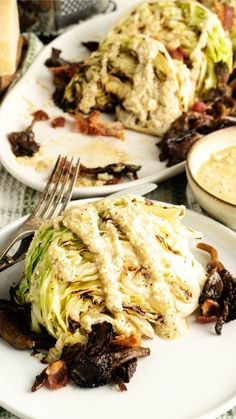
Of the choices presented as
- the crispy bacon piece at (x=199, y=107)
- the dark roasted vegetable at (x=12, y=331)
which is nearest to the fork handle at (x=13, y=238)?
the dark roasted vegetable at (x=12, y=331)

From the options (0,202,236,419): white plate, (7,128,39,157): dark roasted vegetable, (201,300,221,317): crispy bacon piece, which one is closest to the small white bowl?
(201,300,221,317): crispy bacon piece

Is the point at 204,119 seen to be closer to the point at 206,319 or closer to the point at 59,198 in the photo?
the point at 59,198

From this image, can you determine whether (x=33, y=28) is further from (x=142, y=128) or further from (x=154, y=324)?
(x=154, y=324)

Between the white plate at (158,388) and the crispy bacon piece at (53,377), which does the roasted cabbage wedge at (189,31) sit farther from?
the crispy bacon piece at (53,377)

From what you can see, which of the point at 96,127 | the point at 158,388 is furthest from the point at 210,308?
the point at 96,127

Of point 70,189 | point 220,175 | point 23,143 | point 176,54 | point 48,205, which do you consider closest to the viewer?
point 48,205

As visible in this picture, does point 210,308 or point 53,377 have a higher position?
point 53,377

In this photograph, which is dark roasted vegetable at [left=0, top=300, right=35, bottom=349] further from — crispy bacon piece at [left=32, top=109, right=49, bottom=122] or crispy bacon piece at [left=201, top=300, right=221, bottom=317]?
crispy bacon piece at [left=32, top=109, right=49, bottom=122]
